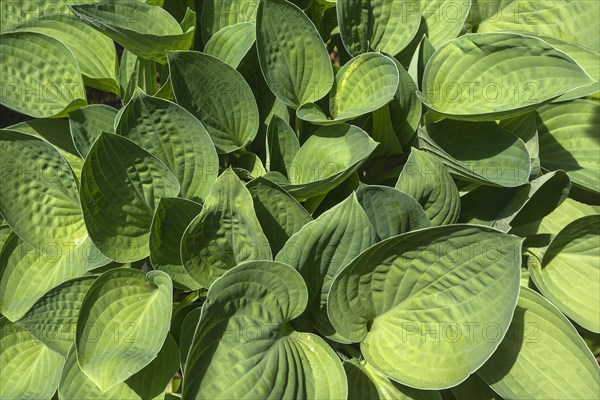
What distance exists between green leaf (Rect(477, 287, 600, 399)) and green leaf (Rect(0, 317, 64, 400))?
3.22ft

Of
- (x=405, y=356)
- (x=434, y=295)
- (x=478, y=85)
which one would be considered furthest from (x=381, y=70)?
(x=405, y=356)

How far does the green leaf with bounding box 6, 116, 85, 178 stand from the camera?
1.51 m

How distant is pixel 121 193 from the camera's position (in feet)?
4.20

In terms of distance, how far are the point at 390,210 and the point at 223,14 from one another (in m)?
0.73

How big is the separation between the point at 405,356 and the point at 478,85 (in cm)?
68

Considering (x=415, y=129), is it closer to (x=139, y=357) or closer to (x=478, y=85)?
(x=478, y=85)

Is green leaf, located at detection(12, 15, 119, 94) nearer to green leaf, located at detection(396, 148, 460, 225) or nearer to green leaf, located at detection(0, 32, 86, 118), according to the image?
green leaf, located at detection(0, 32, 86, 118)

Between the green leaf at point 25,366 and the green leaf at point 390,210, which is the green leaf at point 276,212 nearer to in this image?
the green leaf at point 390,210

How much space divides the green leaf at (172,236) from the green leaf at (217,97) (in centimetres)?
26

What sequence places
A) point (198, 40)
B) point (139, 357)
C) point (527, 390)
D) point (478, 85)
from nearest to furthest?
point (139, 357) < point (527, 390) < point (478, 85) < point (198, 40)

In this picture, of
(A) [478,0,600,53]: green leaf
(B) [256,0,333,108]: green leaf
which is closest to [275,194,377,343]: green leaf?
(B) [256,0,333,108]: green leaf

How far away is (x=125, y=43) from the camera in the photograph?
1.34m

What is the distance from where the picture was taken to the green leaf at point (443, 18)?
1.56 metres

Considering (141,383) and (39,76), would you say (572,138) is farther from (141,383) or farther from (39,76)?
(39,76)
